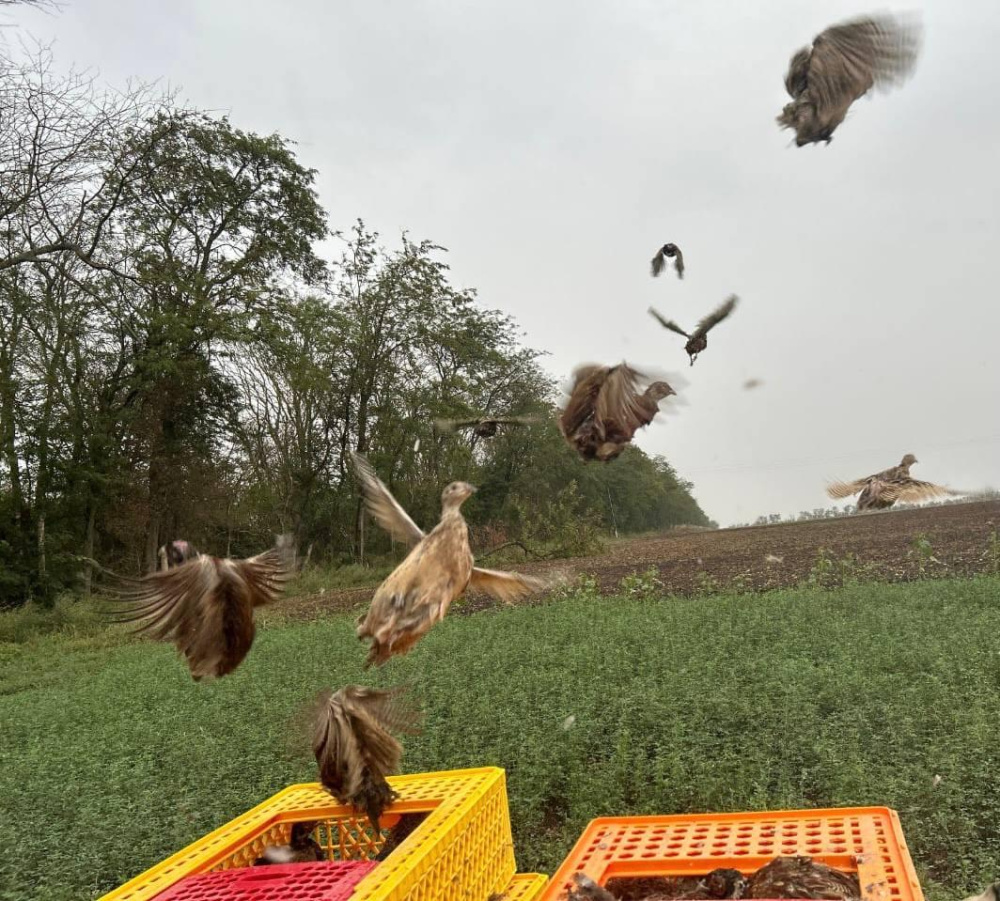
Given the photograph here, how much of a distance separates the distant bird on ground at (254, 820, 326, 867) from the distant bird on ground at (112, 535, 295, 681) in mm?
1252

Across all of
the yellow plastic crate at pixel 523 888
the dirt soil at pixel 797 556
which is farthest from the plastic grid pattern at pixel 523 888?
the dirt soil at pixel 797 556

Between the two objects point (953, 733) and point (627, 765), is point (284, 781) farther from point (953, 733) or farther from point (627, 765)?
point (953, 733)

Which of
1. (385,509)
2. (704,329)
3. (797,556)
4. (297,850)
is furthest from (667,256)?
(797,556)

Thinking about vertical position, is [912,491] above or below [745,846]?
above

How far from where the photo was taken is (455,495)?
113 cm

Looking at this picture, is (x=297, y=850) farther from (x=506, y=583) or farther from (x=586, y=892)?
(x=506, y=583)

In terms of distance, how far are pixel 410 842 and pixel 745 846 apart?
2.33 feet

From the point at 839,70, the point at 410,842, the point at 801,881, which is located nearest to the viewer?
the point at 839,70

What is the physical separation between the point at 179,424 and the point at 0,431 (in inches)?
311

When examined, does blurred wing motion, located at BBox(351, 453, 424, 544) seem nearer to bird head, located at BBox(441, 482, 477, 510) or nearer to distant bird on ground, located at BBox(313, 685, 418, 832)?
bird head, located at BBox(441, 482, 477, 510)

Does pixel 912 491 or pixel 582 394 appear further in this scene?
pixel 912 491

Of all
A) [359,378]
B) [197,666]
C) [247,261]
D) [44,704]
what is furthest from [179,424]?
[44,704]

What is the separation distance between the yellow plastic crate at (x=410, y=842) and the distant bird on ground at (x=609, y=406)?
36.2 inches

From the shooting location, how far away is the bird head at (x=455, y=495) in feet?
3.66
